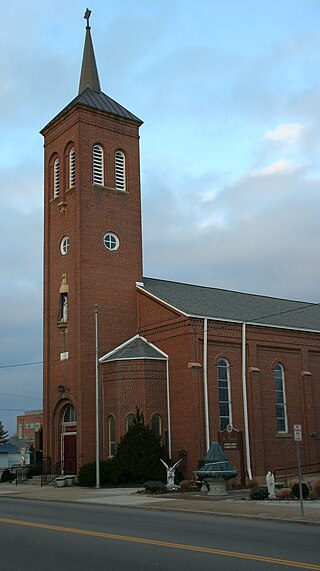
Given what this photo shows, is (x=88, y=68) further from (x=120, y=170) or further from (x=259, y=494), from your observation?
(x=259, y=494)

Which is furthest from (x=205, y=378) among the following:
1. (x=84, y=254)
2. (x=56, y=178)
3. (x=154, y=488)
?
(x=56, y=178)

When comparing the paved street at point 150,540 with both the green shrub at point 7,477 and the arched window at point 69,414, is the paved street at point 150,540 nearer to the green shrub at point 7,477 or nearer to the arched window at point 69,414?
the arched window at point 69,414

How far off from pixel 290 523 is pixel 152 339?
19.9m

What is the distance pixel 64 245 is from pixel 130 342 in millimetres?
6820

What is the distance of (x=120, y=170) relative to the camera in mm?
39938

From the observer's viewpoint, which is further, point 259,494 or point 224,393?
point 224,393

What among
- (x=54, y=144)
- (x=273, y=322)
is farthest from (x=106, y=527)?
(x=54, y=144)

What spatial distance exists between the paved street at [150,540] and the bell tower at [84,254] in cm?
1474

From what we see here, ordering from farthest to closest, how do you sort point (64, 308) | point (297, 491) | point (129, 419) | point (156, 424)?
point (64, 308) → point (156, 424) → point (129, 419) → point (297, 491)

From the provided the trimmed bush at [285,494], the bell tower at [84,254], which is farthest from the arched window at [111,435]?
the trimmed bush at [285,494]

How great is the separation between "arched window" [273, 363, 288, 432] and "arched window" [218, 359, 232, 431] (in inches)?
154

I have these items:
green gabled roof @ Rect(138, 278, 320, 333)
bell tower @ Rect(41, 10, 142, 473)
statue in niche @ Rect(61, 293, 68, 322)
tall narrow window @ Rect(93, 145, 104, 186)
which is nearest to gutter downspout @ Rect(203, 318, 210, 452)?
green gabled roof @ Rect(138, 278, 320, 333)

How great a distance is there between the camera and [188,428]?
33.1 m

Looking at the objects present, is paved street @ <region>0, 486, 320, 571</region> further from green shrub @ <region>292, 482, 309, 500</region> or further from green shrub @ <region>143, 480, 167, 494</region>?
green shrub @ <region>143, 480, 167, 494</region>
